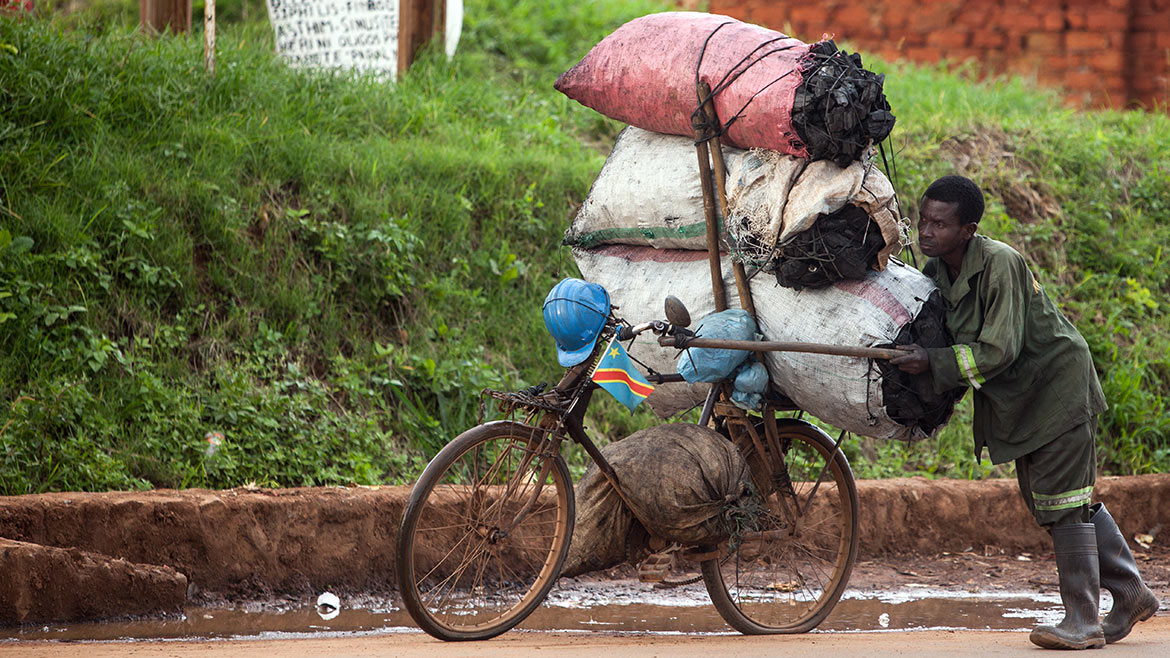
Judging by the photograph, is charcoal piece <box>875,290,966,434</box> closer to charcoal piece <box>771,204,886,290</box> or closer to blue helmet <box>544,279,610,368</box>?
charcoal piece <box>771,204,886,290</box>

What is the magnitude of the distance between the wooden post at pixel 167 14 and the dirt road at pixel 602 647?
470 cm

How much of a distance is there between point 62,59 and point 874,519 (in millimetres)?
4834

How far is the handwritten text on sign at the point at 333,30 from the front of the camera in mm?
7668

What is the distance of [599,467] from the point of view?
3795 millimetres

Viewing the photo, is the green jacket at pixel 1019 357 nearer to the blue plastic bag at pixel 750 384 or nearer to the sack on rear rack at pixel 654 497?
the blue plastic bag at pixel 750 384

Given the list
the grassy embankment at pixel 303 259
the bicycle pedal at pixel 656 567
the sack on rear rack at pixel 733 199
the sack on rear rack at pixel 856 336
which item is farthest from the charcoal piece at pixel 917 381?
the grassy embankment at pixel 303 259

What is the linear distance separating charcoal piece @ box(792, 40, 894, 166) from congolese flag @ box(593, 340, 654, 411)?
2.88ft

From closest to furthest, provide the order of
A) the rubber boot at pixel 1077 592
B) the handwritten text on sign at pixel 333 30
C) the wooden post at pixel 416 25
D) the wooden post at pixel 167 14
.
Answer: the rubber boot at pixel 1077 592 < the wooden post at pixel 167 14 < the handwritten text on sign at pixel 333 30 < the wooden post at pixel 416 25

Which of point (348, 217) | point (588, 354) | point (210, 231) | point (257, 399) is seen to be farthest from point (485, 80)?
point (588, 354)

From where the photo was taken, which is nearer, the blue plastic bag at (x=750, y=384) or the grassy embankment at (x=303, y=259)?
the blue plastic bag at (x=750, y=384)

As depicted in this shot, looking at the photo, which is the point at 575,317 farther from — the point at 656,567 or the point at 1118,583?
the point at 1118,583

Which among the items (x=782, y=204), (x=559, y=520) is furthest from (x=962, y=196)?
(x=559, y=520)

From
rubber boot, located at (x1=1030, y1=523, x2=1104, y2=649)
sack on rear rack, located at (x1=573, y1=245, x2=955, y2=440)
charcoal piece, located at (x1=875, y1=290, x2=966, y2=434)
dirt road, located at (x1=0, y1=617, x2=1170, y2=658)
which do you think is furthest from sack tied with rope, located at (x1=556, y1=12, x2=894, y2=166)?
dirt road, located at (x1=0, y1=617, x2=1170, y2=658)

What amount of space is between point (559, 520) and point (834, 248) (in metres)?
1.22
